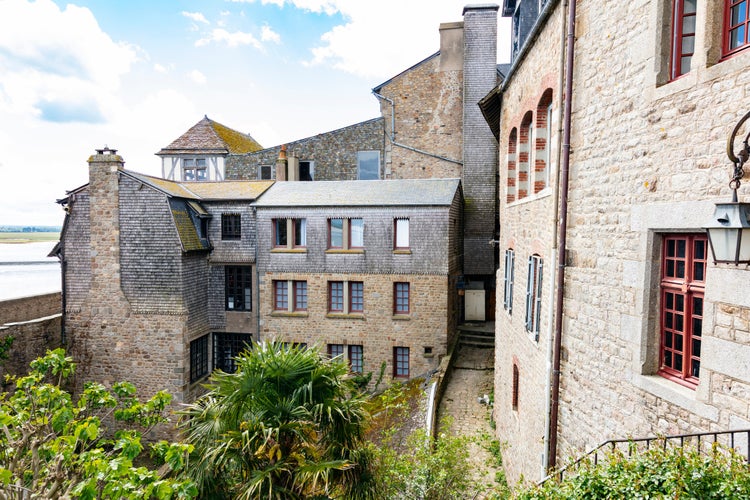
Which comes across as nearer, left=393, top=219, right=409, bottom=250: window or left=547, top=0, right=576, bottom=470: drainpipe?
left=547, top=0, right=576, bottom=470: drainpipe

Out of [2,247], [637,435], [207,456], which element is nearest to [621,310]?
[637,435]

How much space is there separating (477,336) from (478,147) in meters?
9.38

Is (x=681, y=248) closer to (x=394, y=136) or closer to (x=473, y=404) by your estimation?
(x=473, y=404)

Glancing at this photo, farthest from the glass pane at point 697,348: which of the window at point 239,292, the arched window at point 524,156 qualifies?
the window at point 239,292

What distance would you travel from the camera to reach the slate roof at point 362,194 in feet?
58.5

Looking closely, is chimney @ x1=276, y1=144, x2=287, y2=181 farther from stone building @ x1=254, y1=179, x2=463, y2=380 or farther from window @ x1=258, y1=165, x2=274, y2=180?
stone building @ x1=254, y1=179, x2=463, y2=380

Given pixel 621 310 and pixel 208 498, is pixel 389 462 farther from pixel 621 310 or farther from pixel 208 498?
pixel 621 310

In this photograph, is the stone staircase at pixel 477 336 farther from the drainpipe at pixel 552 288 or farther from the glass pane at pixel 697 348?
the glass pane at pixel 697 348

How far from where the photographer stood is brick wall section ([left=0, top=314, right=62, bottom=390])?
601 inches

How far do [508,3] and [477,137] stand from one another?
30.6 ft

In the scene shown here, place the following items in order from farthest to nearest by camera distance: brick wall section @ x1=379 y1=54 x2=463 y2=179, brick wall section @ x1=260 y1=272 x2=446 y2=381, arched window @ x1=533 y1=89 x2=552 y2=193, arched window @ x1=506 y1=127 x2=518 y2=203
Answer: brick wall section @ x1=379 y1=54 x2=463 y2=179 → brick wall section @ x1=260 y1=272 x2=446 y2=381 → arched window @ x1=506 y1=127 x2=518 y2=203 → arched window @ x1=533 y1=89 x2=552 y2=193

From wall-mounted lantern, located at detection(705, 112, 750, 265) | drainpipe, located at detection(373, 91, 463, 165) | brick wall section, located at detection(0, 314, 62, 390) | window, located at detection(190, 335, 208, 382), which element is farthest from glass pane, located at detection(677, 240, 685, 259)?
drainpipe, located at detection(373, 91, 463, 165)

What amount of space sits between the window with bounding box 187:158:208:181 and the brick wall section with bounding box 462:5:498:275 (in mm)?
15127

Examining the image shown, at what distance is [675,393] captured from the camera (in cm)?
446
